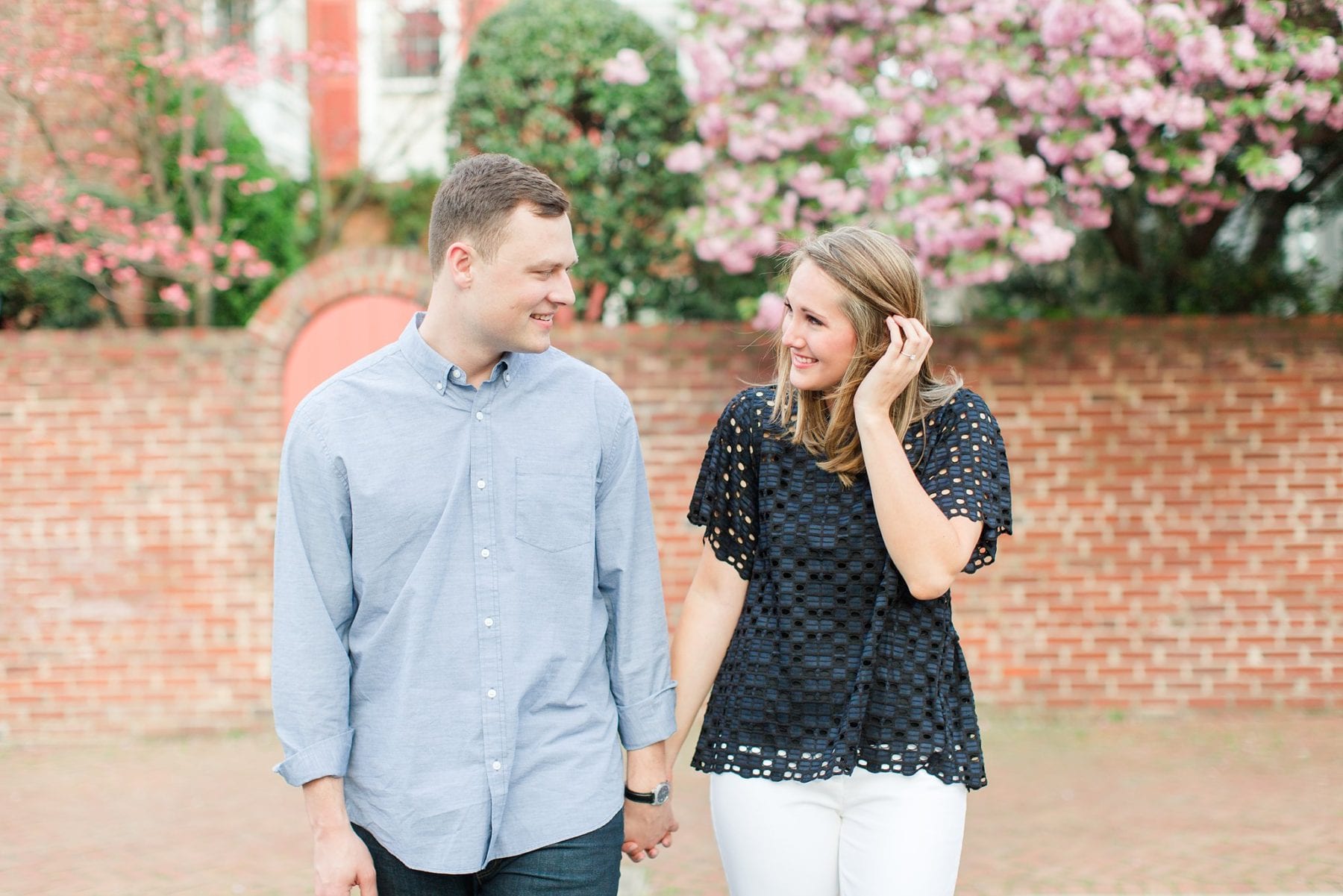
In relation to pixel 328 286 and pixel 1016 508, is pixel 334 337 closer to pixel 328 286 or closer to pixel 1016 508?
pixel 328 286

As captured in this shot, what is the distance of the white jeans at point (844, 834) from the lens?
7.93 ft

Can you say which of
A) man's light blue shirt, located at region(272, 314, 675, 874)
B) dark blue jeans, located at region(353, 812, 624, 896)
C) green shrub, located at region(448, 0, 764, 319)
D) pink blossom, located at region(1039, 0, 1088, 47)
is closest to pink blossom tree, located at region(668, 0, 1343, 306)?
pink blossom, located at region(1039, 0, 1088, 47)

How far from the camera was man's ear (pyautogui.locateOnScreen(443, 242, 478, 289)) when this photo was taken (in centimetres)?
236

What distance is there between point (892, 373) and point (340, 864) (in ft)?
4.50

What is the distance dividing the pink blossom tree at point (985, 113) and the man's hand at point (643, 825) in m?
3.95

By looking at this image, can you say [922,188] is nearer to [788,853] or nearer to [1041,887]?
[1041,887]

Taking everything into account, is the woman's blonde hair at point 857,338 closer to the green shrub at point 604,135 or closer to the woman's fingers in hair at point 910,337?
the woman's fingers in hair at point 910,337

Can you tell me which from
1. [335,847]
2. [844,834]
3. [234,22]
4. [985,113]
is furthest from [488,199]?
[234,22]

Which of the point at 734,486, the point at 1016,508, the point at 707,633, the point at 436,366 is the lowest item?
the point at 1016,508

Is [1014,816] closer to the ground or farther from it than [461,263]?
closer to the ground

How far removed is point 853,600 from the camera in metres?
2.55

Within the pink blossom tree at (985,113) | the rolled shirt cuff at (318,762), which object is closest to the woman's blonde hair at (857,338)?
the rolled shirt cuff at (318,762)

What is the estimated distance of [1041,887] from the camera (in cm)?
471

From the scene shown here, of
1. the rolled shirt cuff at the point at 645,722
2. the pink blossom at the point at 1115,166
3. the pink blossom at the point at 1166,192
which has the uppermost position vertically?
the pink blossom at the point at 1115,166
